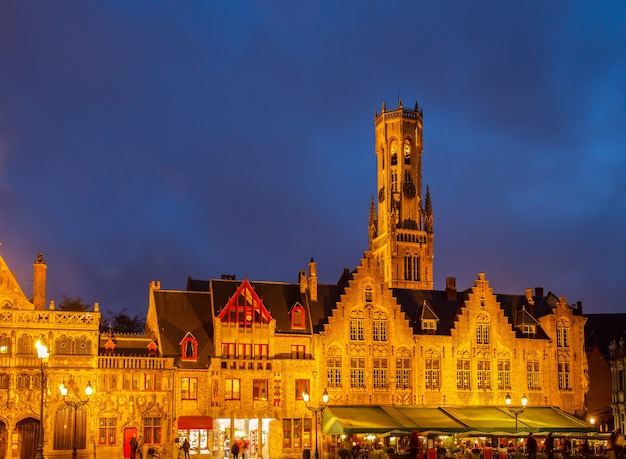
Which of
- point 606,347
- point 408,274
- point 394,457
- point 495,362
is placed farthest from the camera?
point 408,274

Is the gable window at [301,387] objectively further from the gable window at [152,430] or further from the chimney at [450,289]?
the chimney at [450,289]

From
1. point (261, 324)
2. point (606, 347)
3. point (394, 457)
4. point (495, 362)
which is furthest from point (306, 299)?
point (606, 347)

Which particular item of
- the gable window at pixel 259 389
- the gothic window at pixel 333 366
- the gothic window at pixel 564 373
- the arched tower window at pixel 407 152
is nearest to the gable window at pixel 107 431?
the gable window at pixel 259 389

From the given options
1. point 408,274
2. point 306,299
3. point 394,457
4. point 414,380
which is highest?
point 408,274

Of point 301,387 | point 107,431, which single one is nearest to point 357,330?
point 301,387

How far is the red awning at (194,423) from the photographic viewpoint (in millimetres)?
60250

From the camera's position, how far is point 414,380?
66875mm

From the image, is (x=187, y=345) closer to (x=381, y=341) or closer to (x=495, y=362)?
(x=381, y=341)

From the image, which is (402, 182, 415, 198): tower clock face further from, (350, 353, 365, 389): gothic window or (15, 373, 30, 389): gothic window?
(15, 373, 30, 389): gothic window

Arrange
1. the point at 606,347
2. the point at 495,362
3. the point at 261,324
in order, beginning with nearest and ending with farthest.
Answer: the point at 261,324 → the point at 495,362 → the point at 606,347

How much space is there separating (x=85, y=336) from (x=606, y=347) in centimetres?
5578

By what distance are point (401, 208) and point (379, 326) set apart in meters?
64.9

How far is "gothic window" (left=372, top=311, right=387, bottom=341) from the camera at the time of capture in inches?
2635

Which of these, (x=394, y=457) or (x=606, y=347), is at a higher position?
(x=606, y=347)
